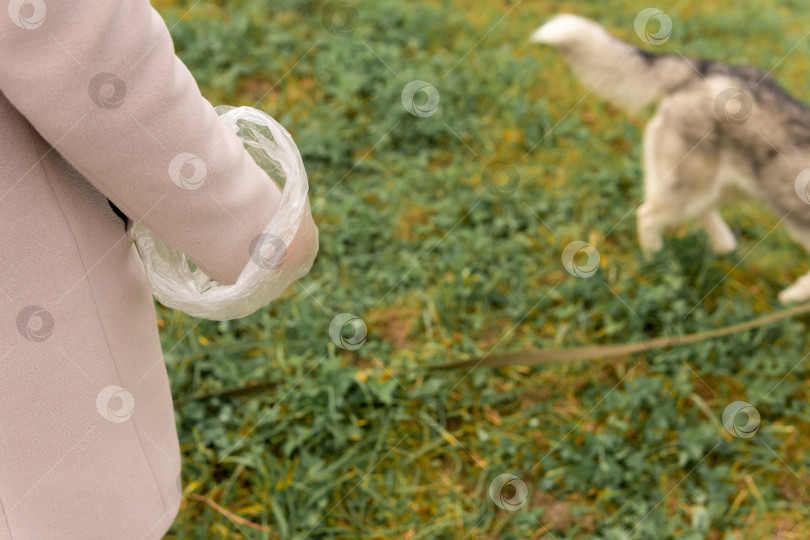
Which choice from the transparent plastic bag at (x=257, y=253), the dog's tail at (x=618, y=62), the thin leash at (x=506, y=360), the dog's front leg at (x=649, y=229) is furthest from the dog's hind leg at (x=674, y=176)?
the transparent plastic bag at (x=257, y=253)

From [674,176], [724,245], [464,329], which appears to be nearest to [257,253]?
[464,329]

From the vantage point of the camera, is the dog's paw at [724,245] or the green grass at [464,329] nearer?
the green grass at [464,329]

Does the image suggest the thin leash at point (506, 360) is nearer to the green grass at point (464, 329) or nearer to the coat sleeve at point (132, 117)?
the green grass at point (464, 329)

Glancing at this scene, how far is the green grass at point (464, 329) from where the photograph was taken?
8.02 ft

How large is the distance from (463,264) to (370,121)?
3.74 ft

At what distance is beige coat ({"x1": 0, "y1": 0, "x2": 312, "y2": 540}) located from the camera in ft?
2.71

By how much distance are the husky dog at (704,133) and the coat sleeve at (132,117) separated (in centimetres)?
273

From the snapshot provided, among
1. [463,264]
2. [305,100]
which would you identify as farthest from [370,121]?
[463,264]

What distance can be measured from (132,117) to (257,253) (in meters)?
0.30

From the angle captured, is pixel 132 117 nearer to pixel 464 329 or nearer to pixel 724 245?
pixel 464 329

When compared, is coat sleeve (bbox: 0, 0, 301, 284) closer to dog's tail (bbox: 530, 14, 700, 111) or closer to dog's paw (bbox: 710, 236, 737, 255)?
dog's tail (bbox: 530, 14, 700, 111)

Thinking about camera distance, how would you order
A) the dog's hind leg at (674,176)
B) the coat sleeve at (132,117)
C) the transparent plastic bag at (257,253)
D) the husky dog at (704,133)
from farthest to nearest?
the dog's hind leg at (674,176) → the husky dog at (704,133) → the transparent plastic bag at (257,253) → the coat sleeve at (132,117)

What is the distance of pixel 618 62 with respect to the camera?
11.0ft

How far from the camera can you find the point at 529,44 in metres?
4.45
